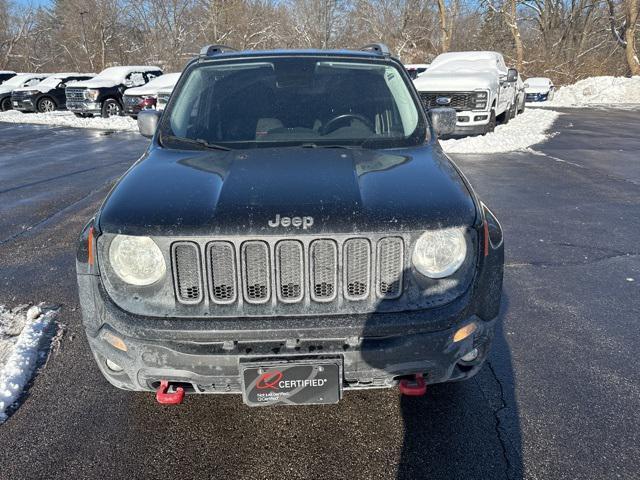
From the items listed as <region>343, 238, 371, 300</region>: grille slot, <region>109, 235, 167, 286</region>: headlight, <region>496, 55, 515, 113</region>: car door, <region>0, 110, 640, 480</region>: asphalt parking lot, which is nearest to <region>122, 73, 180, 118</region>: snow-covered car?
<region>496, 55, 515, 113</region>: car door

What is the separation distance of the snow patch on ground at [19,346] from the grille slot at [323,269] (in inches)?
75.2

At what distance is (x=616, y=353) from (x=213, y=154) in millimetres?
2863

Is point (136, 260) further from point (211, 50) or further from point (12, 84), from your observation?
point (12, 84)

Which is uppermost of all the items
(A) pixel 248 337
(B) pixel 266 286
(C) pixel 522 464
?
(B) pixel 266 286

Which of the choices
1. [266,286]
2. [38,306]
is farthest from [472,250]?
[38,306]

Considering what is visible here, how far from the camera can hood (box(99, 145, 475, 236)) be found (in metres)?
2.24

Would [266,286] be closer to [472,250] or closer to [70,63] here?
[472,250]

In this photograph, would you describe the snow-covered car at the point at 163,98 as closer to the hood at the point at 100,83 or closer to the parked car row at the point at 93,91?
the parked car row at the point at 93,91

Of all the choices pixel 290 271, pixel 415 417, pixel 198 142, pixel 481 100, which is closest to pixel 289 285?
pixel 290 271

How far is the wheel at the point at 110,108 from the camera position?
19625 mm

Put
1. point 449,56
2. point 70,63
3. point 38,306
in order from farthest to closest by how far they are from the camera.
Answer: point 70,63 < point 449,56 < point 38,306

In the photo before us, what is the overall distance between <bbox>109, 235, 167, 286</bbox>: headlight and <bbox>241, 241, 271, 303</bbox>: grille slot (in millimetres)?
377

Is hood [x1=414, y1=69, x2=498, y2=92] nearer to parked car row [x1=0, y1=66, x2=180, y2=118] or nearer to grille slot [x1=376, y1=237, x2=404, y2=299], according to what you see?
parked car row [x1=0, y1=66, x2=180, y2=118]

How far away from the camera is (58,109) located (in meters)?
23.0
